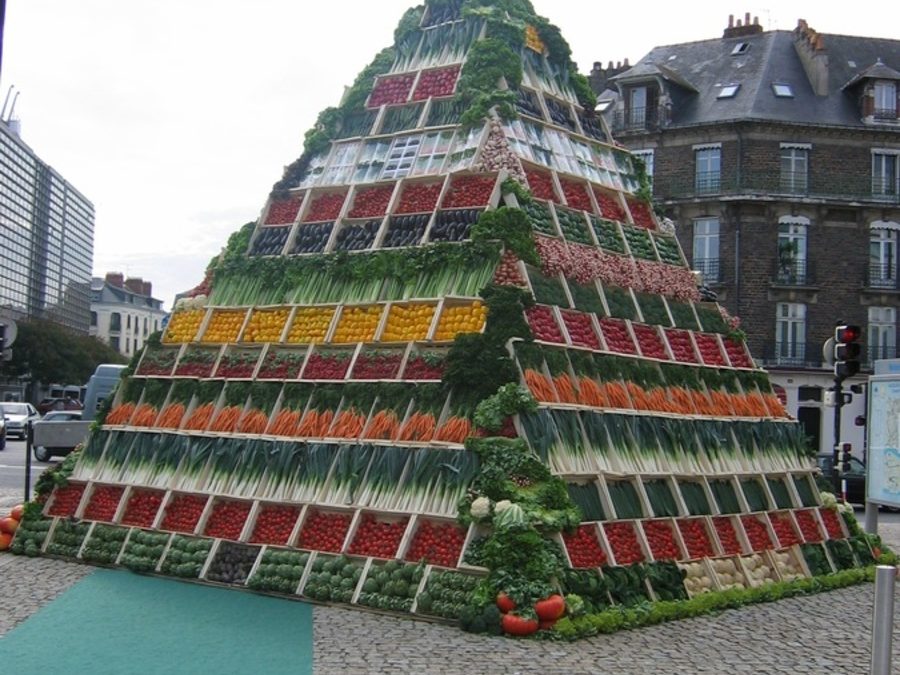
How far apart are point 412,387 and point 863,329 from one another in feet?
116

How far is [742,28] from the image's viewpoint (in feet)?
164

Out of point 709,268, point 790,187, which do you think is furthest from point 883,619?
point 790,187

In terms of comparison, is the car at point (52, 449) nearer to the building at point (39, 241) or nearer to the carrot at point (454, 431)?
the carrot at point (454, 431)

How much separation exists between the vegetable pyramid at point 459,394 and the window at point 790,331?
2743cm

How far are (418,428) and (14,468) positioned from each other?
23306 millimetres

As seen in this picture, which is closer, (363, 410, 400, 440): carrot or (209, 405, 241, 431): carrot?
(363, 410, 400, 440): carrot

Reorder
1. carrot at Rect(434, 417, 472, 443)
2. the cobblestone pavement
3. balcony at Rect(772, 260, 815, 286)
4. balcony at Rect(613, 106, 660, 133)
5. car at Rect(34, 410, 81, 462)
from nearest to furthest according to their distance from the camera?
the cobblestone pavement
carrot at Rect(434, 417, 472, 443)
car at Rect(34, 410, 81, 462)
balcony at Rect(772, 260, 815, 286)
balcony at Rect(613, 106, 660, 133)

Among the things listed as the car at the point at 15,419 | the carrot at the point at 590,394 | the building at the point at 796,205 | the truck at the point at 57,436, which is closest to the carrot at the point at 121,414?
the carrot at the point at 590,394

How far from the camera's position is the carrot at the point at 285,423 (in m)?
15.7

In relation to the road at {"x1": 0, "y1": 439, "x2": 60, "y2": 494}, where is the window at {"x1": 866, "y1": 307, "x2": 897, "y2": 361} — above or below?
above

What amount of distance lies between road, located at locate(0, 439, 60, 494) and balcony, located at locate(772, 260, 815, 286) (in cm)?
2792

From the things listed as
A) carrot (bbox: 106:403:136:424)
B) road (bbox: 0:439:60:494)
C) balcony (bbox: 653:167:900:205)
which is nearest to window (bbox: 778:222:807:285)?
balcony (bbox: 653:167:900:205)

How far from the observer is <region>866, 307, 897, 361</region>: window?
4638cm

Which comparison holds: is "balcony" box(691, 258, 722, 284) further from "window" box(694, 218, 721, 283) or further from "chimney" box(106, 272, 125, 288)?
"chimney" box(106, 272, 125, 288)
